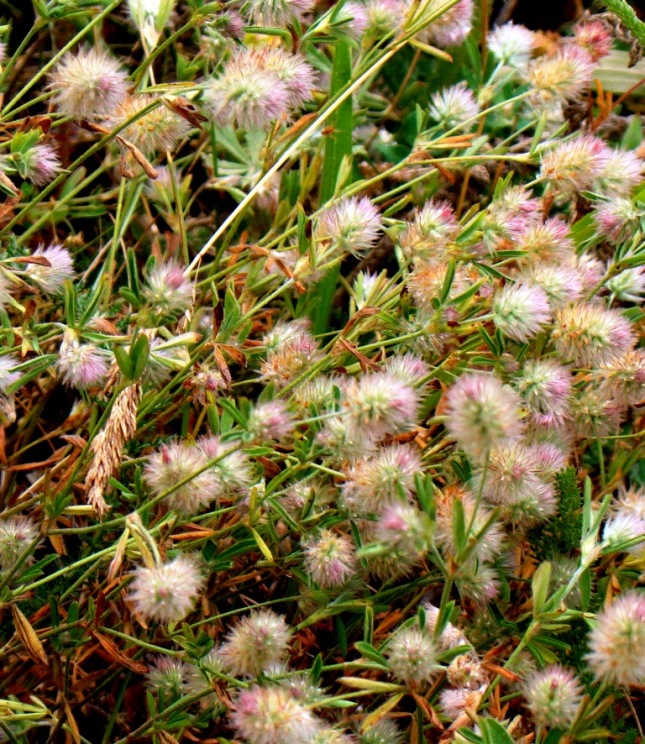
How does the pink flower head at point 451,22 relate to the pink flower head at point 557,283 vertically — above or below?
above

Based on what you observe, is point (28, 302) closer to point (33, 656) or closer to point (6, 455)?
point (6, 455)

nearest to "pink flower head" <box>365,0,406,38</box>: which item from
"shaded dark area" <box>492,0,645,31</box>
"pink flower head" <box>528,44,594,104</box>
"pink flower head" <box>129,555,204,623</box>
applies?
"pink flower head" <box>528,44,594,104</box>

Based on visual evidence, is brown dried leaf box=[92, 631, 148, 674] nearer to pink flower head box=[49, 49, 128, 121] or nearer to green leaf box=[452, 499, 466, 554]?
green leaf box=[452, 499, 466, 554]

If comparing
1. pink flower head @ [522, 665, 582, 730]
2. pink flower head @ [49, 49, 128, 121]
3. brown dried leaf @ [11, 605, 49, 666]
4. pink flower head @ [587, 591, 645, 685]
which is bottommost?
pink flower head @ [522, 665, 582, 730]

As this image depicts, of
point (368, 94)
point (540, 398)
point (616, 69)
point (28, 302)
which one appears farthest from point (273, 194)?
point (616, 69)

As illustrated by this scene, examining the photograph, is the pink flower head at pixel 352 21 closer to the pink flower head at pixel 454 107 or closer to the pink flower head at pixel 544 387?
the pink flower head at pixel 454 107

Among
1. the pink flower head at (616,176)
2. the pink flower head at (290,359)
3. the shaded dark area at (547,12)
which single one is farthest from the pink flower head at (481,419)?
the shaded dark area at (547,12)
